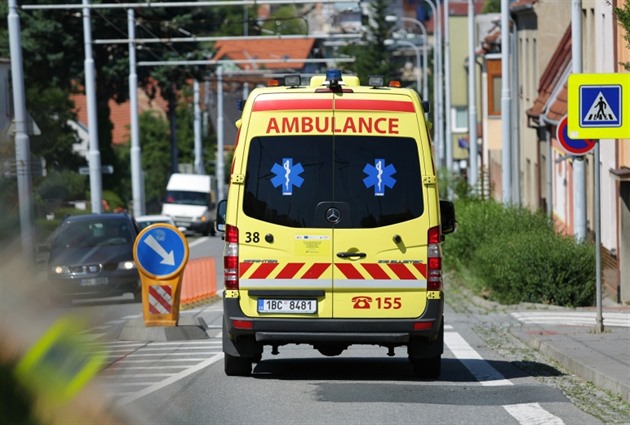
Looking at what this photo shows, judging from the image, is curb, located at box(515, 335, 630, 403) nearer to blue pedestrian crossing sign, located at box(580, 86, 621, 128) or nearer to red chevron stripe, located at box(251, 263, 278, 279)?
blue pedestrian crossing sign, located at box(580, 86, 621, 128)

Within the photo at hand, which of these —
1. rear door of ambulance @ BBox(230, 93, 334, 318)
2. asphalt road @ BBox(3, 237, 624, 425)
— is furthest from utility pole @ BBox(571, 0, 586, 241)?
rear door of ambulance @ BBox(230, 93, 334, 318)

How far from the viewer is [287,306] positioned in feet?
38.1

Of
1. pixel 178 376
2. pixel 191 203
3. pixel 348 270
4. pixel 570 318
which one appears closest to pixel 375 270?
pixel 348 270

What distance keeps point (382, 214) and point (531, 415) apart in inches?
96.2

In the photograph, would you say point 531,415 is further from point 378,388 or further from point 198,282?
point 198,282

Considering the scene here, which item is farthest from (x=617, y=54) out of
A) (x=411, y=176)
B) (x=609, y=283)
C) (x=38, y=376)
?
(x=38, y=376)

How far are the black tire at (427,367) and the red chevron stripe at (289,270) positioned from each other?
4.45 ft

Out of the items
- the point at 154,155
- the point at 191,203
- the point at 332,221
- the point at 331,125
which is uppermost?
the point at 331,125

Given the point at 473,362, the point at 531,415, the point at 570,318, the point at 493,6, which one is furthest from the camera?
the point at 493,6

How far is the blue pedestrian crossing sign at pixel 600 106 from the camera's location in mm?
15578

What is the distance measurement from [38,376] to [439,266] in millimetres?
9796

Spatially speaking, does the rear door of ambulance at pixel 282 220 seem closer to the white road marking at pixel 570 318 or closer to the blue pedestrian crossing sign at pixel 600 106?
the blue pedestrian crossing sign at pixel 600 106

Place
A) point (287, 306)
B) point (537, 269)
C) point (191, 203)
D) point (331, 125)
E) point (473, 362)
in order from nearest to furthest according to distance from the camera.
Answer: point (287, 306)
point (331, 125)
point (473, 362)
point (537, 269)
point (191, 203)

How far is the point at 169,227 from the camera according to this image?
17.6 metres
